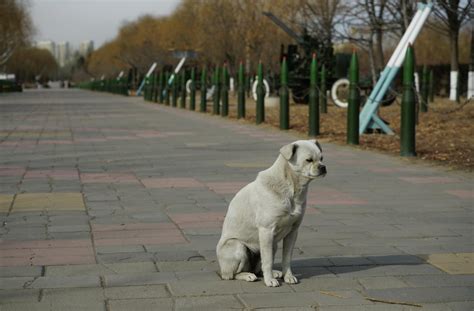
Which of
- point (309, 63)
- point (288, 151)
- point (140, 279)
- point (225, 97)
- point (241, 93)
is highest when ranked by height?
point (309, 63)

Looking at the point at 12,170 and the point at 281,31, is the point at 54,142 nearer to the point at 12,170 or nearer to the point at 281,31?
the point at 12,170

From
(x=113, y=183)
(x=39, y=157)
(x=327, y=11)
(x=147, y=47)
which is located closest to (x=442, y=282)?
(x=113, y=183)

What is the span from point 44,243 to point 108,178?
4312 millimetres

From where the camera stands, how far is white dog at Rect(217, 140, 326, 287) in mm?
5043

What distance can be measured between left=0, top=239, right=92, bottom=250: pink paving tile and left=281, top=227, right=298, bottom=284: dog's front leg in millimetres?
1845

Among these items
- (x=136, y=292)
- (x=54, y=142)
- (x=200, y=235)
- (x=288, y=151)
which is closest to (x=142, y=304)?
(x=136, y=292)

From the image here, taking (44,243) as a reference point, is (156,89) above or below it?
above

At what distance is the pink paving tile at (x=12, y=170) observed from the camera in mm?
11344

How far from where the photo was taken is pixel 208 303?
484 centimetres

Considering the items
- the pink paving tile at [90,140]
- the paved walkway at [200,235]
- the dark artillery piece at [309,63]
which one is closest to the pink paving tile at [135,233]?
the paved walkway at [200,235]

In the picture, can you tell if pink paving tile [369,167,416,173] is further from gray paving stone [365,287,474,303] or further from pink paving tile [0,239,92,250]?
gray paving stone [365,287,474,303]

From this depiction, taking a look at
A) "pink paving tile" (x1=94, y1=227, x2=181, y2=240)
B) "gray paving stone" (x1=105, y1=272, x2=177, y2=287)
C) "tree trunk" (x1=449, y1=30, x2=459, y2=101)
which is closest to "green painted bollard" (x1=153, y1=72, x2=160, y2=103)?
"tree trunk" (x1=449, y1=30, x2=459, y2=101)

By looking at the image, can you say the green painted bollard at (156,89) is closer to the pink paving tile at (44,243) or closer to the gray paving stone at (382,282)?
the pink paving tile at (44,243)

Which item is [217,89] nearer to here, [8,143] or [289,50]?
[289,50]
